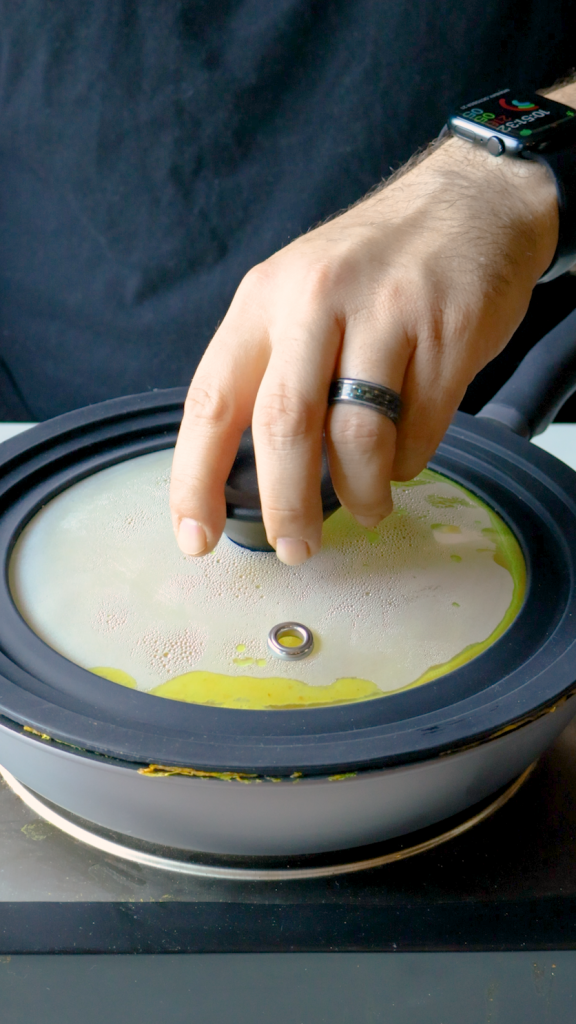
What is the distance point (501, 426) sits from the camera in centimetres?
82

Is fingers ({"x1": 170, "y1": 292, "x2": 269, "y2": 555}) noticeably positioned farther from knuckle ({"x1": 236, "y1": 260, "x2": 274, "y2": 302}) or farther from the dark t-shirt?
the dark t-shirt

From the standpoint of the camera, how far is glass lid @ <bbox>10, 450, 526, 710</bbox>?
0.55m

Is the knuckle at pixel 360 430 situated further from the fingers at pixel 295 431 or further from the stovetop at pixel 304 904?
the stovetop at pixel 304 904

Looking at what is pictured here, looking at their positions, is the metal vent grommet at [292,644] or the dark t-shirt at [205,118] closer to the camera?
the metal vent grommet at [292,644]

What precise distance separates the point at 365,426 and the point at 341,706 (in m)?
0.21

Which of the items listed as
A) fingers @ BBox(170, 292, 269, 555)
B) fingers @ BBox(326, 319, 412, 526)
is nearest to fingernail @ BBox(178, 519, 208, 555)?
fingers @ BBox(170, 292, 269, 555)

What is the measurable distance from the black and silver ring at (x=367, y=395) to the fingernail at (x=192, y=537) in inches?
5.7

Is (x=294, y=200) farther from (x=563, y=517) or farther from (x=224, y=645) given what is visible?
(x=224, y=645)

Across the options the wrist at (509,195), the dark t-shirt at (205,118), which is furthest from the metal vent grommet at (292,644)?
the dark t-shirt at (205,118)

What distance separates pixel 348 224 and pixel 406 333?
0.55ft

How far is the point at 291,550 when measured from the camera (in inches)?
23.5

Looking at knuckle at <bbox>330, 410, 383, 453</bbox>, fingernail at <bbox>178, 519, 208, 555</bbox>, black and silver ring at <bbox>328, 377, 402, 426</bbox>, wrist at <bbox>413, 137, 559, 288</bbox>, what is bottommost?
fingernail at <bbox>178, 519, 208, 555</bbox>

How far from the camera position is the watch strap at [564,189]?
31.6 inches

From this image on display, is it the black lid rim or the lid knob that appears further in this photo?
the lid knob
